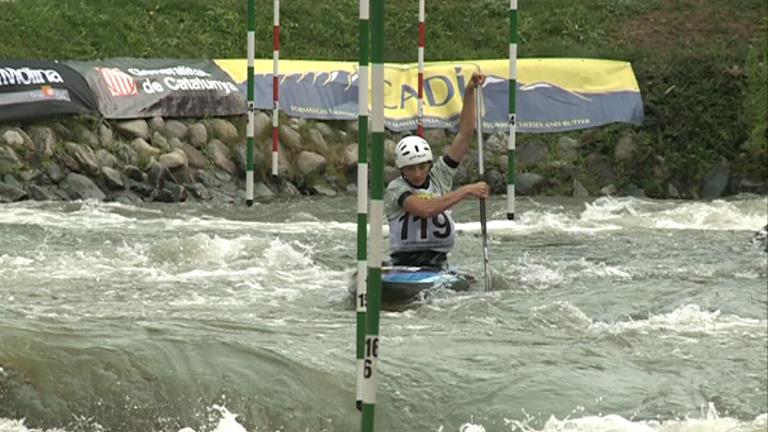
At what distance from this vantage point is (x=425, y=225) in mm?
10805

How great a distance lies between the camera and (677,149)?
1894 cm

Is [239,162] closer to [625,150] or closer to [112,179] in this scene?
[112,179]

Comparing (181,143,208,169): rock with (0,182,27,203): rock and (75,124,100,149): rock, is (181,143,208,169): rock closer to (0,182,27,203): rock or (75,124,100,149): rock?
(75,124,100,149): rock

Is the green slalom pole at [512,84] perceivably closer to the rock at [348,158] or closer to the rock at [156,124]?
the rock at [348,158]

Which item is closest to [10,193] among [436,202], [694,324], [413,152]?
[413,152]

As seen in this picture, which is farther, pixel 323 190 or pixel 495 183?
pixel 495 183

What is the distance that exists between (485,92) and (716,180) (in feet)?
9.05

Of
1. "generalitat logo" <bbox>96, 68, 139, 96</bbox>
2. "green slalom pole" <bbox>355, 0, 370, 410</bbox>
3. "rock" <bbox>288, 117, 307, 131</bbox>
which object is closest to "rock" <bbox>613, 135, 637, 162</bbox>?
"rock" <bbox>288, 117, 307, 131</bbox>

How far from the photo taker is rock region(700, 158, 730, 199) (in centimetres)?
1848

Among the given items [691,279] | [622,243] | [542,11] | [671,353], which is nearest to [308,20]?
[542,11]

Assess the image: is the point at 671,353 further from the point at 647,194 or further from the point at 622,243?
the point at 647,194

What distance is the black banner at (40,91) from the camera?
53.8ft

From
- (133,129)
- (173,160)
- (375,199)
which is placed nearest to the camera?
(375,199)

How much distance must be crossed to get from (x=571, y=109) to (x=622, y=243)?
17.8ft
